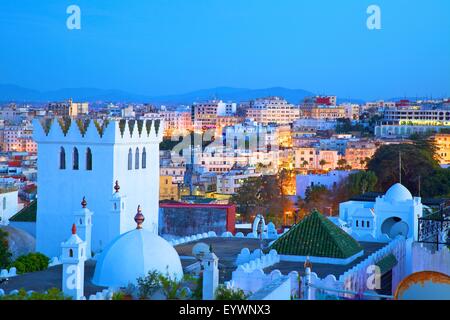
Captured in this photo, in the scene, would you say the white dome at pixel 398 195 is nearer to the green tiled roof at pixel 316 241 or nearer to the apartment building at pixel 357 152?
the green tiled roof at pixel 316 241

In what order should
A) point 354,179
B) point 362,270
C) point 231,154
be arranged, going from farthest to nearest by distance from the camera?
point 231,154
point 354,179
point 362,270

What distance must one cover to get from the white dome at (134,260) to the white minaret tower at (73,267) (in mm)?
616

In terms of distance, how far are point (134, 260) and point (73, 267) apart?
94cm

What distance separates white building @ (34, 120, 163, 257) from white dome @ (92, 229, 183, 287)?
3.98 m

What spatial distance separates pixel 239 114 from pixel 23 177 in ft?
169

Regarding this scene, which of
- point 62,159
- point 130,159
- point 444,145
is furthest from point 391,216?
point 444,145

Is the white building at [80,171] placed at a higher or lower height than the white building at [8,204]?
higher

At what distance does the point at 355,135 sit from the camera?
7538cm

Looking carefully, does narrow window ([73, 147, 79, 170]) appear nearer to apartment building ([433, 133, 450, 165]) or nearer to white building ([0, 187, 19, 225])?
white building ([0, 187, 19, 225])

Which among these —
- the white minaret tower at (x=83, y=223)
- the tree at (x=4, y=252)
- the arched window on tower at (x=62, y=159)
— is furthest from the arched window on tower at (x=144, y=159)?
the white minaret tower at (x=83, y=223)

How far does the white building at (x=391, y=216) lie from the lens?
53.6 ft

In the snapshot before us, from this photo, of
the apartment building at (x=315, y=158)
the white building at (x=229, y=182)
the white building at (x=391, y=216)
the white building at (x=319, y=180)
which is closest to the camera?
the white building at (x=391, y=216)

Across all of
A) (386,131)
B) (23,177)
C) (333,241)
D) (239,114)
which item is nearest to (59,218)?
(333,241)
